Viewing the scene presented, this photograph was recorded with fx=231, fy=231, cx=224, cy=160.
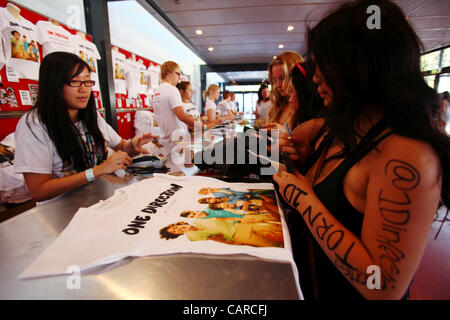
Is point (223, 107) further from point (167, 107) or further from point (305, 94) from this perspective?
point (305, 94)

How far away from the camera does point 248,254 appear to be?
568 millimetres

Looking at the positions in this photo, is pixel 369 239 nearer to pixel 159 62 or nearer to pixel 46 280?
pixel 46 280

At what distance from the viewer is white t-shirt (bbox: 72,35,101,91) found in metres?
2.76

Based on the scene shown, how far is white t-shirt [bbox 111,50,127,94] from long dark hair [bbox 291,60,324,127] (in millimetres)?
3808

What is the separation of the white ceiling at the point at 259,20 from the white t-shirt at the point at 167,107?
2.06 m

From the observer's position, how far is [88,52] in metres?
2.91

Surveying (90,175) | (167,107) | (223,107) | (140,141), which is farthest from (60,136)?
(223,107)

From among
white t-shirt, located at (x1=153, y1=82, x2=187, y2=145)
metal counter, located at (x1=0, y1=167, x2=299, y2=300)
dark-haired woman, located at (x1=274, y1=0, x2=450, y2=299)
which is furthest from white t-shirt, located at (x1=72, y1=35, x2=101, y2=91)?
dark-haired woman, located at (x1=274, y1=0, x2=450, y2=299)

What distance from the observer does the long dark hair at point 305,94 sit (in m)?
1.25

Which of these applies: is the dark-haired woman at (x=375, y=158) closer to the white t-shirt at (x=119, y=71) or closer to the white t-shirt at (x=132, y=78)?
the white t-shirt at (x=119, y=71)

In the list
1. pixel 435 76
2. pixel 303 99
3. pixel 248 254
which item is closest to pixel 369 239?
pixel 248 254

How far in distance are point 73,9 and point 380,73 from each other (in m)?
3.51

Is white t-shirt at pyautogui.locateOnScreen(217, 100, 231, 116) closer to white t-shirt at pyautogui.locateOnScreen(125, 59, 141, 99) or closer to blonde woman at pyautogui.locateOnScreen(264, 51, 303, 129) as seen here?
white t-shirt at pyautogui.locateOnScreen(125, 59, 141, 99)

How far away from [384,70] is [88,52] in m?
3.36
